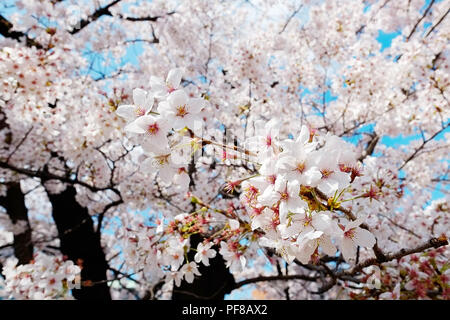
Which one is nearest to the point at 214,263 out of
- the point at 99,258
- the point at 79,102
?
the point at 99,258

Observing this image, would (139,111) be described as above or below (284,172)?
above

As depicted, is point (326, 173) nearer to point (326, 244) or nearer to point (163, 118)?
point (326, 244)

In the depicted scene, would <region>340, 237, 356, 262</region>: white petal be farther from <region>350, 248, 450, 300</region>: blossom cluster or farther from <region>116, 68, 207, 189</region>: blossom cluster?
<region>350, 248, 450, 300</region>: blossom cluster

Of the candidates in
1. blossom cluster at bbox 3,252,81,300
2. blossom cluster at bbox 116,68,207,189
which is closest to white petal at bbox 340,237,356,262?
blossom cluster at bbox 116,68,207,189

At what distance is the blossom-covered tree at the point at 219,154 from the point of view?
1.17 metres

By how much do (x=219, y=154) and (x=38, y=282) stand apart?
2.34m

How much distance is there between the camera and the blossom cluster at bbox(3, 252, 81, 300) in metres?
2.58

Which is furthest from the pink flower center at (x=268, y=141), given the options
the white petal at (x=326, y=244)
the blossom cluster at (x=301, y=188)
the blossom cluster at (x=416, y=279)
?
the blossom cluster at (x=416, y=279)

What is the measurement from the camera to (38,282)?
261 centimetres

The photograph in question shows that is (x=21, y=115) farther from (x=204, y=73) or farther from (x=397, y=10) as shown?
(x=397, y=10)

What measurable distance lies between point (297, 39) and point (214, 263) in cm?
627

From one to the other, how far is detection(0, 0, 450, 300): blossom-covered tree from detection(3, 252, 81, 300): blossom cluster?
0.6 inches

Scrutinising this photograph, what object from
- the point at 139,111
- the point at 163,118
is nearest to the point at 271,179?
the point at 163,118

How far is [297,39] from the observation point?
8.14 meters
